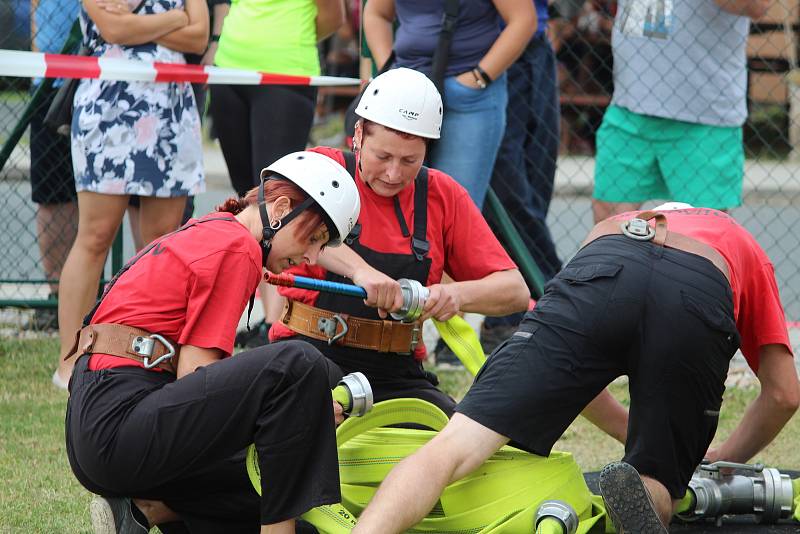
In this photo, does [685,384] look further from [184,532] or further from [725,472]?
[184,532]

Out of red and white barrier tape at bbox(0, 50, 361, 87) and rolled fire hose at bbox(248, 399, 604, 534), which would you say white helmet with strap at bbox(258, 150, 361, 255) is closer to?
rolled fire hose at bbox(248, 399, 604, 534)

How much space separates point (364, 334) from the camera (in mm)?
4047

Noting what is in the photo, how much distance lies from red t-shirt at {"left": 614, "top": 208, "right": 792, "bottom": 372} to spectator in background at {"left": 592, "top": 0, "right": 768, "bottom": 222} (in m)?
2.09

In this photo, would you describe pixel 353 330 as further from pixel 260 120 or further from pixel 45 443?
pixel 260 120

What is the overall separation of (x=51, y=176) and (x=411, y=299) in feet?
10.0

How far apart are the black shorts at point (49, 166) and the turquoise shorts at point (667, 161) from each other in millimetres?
2594

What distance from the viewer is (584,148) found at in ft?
44.4

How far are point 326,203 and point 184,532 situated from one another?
44.3 inches

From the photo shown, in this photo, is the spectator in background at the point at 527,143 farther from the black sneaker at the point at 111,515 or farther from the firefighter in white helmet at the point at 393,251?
the black sneaker at the point at 111,515

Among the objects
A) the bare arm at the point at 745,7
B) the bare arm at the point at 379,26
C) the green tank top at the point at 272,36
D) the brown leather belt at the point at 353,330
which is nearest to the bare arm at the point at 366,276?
the brown leather belt at the point at 353,330

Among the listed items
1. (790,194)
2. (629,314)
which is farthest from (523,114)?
(790,194)

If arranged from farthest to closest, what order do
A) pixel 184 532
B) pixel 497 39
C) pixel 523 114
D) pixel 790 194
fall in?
pixel 790 194 → pixel 523 114 → pixel 497 39 → pixel 184 532

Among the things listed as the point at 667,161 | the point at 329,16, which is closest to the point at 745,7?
the point at 667,161

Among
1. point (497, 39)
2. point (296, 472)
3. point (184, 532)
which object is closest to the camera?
point (296, 472)
